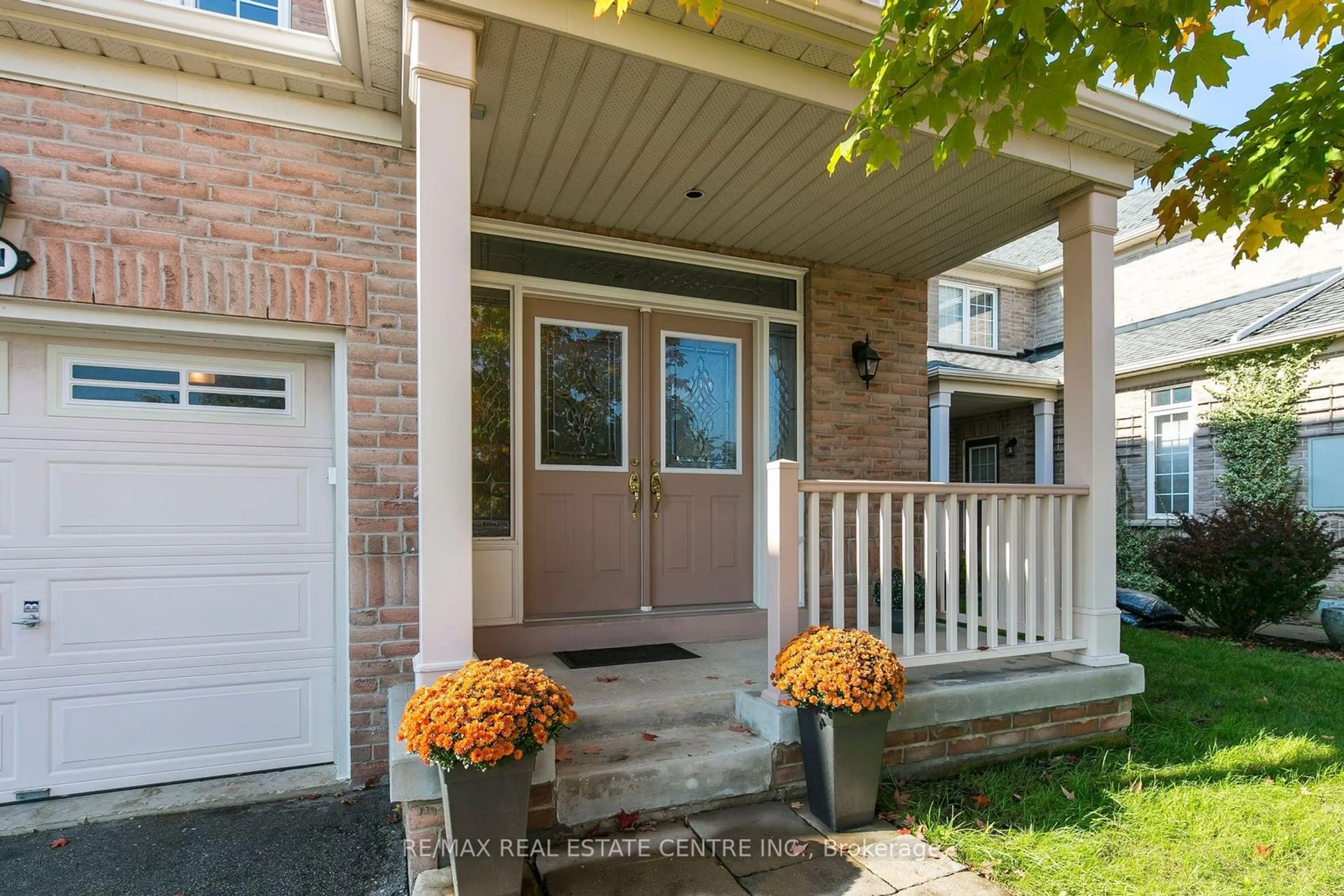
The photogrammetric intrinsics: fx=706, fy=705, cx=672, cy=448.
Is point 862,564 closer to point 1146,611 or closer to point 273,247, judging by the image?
point 273,247

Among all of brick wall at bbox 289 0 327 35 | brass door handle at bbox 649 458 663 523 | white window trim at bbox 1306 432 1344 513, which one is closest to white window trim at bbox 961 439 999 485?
white window trim at bbox 1306 432 1344 513

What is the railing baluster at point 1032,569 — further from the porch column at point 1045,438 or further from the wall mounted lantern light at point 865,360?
the porch column at point 1045,438

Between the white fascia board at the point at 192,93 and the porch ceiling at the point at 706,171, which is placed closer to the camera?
the porch ceiling at the point at 706,171

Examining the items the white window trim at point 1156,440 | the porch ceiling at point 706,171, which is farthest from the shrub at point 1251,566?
the porch ceiling at point 706,171

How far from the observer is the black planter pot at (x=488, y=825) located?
1.97 meters

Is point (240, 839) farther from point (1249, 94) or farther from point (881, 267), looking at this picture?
point (1249, 94)

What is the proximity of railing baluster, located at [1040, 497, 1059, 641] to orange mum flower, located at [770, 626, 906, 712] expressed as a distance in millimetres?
1174

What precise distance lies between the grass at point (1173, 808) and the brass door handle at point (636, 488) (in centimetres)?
196

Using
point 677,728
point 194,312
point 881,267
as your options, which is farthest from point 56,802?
point 881,267

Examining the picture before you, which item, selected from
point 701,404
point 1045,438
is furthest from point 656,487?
point 1045,438

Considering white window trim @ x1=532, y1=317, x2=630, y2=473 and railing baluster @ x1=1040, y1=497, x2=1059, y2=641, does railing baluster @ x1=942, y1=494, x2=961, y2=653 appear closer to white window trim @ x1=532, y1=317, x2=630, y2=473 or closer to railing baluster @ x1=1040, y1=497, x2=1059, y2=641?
railing baluster @ x1=1040, y1=497, x2=1059, y2=641

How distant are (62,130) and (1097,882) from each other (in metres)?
4.56

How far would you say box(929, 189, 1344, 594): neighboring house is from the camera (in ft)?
25.0

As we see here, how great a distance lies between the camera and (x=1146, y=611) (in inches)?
265
